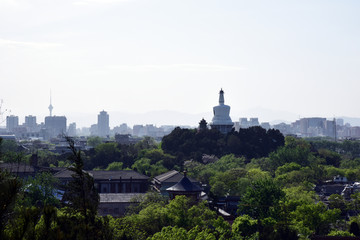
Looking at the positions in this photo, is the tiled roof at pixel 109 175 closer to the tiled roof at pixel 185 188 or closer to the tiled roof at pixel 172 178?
the tiled roof at pixel 172 178

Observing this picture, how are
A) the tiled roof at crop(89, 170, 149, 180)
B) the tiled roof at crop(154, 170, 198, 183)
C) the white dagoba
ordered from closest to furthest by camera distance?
the tiled roof at crop(154, 170, 198, 183) → the tiled roof at crop(89, 170, 149, 180) → the white dagoba

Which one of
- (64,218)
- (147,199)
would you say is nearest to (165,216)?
(147,199)

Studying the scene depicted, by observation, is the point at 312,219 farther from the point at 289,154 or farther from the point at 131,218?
the point at 289,154

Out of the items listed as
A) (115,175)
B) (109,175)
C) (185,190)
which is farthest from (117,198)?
(115,175)

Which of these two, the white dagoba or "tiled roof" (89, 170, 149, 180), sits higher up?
the white dagoba

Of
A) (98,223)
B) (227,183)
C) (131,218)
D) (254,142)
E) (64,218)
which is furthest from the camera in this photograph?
(254,142)

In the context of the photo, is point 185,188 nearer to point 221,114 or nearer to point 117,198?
point 117,198

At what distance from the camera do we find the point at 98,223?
33.5 metres

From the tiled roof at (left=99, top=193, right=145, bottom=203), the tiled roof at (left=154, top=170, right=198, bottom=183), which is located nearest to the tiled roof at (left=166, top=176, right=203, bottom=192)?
the tiled roof at (left=99, top=193, right=145, bottom=203)

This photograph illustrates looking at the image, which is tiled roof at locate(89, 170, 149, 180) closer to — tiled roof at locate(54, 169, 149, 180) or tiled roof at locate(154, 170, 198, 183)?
tiled roof at locate(54, 169, 149, 180)

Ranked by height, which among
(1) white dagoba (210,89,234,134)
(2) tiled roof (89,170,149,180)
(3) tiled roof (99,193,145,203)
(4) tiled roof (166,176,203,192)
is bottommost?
(3) tiled roof (99,193,145,203)

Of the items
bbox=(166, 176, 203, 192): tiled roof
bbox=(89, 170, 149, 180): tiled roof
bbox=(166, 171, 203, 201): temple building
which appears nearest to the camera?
bbox=(166, 171, 203, 201): temple building

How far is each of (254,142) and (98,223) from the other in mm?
95807

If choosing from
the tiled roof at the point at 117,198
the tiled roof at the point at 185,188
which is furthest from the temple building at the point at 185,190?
the tiled roof at the point at 117,198
